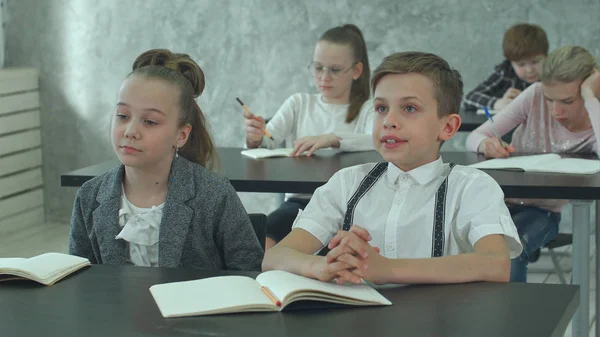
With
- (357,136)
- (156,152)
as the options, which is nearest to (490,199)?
(156,152)

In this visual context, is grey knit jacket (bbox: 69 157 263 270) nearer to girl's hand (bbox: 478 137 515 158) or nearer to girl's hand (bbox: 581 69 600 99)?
girl's hand (bbox: 478 137 515 158)

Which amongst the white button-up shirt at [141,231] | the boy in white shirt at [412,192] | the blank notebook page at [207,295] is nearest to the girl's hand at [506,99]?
the boy in white shirt at [412,192]

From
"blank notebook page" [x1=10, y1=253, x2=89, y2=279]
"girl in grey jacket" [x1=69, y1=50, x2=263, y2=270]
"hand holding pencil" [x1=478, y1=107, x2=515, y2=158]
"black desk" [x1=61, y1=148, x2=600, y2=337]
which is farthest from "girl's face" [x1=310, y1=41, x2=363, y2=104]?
"blank notebook page" [x1=10, y1=253, x2=89, y2=279]

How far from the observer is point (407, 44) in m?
4.84

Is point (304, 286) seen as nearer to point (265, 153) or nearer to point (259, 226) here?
point (259, 226)

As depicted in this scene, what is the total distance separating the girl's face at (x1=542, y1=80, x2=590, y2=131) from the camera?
3.02 m

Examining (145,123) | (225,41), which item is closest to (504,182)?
(145,123)

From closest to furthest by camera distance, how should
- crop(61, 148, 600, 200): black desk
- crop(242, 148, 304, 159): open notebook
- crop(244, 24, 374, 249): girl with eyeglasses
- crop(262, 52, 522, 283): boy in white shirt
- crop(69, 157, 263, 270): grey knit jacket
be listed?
crop(262, 52, 522, 283): boy in white shirt
crop(69, 157, 263, 270): grey knit jacket
crop(61, 148, 600, 200): black desk
crop(242, 148, 304, 159): open notebook
crop(244, 24, 374, 249): girl with eyeglasses

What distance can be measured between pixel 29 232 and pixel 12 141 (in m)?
0.54

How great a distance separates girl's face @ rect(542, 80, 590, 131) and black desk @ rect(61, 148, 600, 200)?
0.99 ft

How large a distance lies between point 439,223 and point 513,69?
294cm

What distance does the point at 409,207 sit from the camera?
1.86 m

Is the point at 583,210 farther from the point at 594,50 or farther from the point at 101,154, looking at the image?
the point at 101,154

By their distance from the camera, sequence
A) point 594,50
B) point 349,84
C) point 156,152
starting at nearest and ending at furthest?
point 156,152 < point 349,84 < point 594,50
